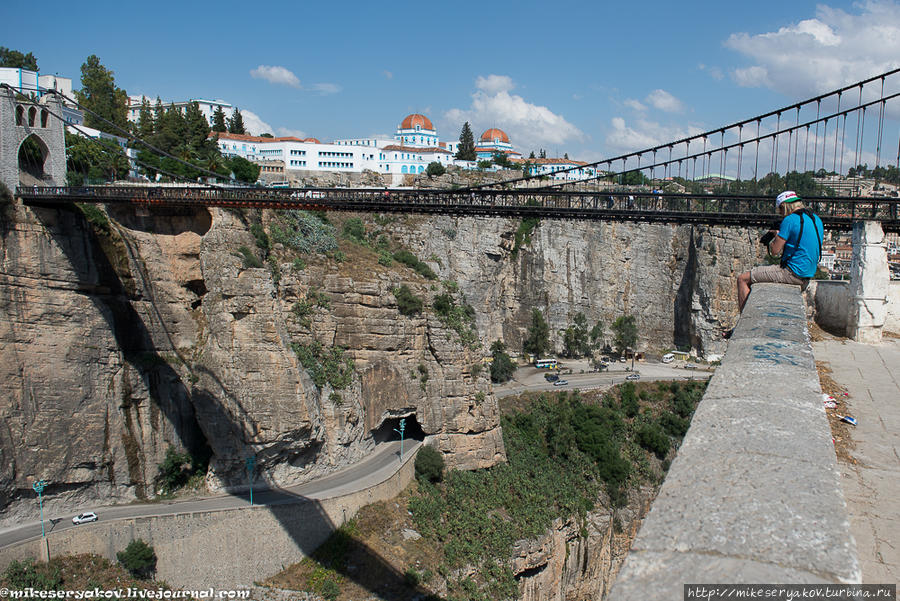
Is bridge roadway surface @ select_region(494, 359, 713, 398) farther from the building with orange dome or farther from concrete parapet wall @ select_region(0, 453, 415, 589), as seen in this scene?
the building with orange dome

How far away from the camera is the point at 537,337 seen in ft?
118

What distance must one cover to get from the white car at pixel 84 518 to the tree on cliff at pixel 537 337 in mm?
24741

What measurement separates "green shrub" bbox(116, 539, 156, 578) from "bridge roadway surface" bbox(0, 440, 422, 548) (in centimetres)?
97

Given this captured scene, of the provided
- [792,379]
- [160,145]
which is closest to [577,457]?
[792,379]

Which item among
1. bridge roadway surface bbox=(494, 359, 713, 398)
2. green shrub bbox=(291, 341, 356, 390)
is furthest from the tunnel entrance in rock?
bridge roadway surface bbox=(494, 359, 713, 398)

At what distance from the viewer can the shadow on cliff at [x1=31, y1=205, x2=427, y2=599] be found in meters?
15.0

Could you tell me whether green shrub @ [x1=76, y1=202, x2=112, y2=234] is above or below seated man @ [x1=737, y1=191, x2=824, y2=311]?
above

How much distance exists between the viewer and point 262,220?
19.6 m

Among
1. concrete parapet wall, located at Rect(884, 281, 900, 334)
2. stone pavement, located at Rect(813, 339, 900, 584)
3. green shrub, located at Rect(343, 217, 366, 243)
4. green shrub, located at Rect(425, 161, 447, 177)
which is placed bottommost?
stone pavement, located at Rect(813, 339, 900, 584)

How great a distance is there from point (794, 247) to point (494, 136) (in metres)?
59.4

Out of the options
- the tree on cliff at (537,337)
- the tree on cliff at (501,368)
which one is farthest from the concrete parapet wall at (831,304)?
the tree on cliff at (537,337)

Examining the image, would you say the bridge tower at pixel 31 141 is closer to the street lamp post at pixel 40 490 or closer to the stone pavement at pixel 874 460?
the street lamp post at pixel 40 490

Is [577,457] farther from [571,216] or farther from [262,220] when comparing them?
[262,220]

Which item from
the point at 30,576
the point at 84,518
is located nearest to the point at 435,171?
the point at 84,518
